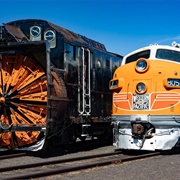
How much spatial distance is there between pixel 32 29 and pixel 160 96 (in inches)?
184

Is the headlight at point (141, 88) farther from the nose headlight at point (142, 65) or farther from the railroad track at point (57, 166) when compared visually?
the railroad track at point (57, 166)

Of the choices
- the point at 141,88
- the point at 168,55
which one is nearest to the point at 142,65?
the point at 141,88

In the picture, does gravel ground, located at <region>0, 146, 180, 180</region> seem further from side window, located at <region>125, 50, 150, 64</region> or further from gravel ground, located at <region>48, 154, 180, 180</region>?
side window, located at <region>125, 50, 150, 64</region>

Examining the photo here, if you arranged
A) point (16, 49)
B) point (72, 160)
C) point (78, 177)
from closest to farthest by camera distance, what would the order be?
point (78, 177) < point (72, 160) < point (16, 49)

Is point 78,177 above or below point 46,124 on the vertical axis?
below

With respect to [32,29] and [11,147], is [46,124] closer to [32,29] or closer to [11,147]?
[11,147]

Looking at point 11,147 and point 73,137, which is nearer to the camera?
point 11,147

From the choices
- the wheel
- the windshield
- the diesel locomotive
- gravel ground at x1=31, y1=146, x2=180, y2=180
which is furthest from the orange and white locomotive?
the wheel

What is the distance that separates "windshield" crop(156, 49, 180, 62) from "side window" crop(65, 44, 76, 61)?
273cm

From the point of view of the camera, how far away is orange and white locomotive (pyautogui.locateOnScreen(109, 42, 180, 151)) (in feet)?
32.6

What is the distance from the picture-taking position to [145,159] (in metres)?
9.88

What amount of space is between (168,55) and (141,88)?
4.65ft

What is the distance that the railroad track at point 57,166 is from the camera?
24.5ft

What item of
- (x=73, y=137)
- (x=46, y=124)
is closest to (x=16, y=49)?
(x=46, y=124)
